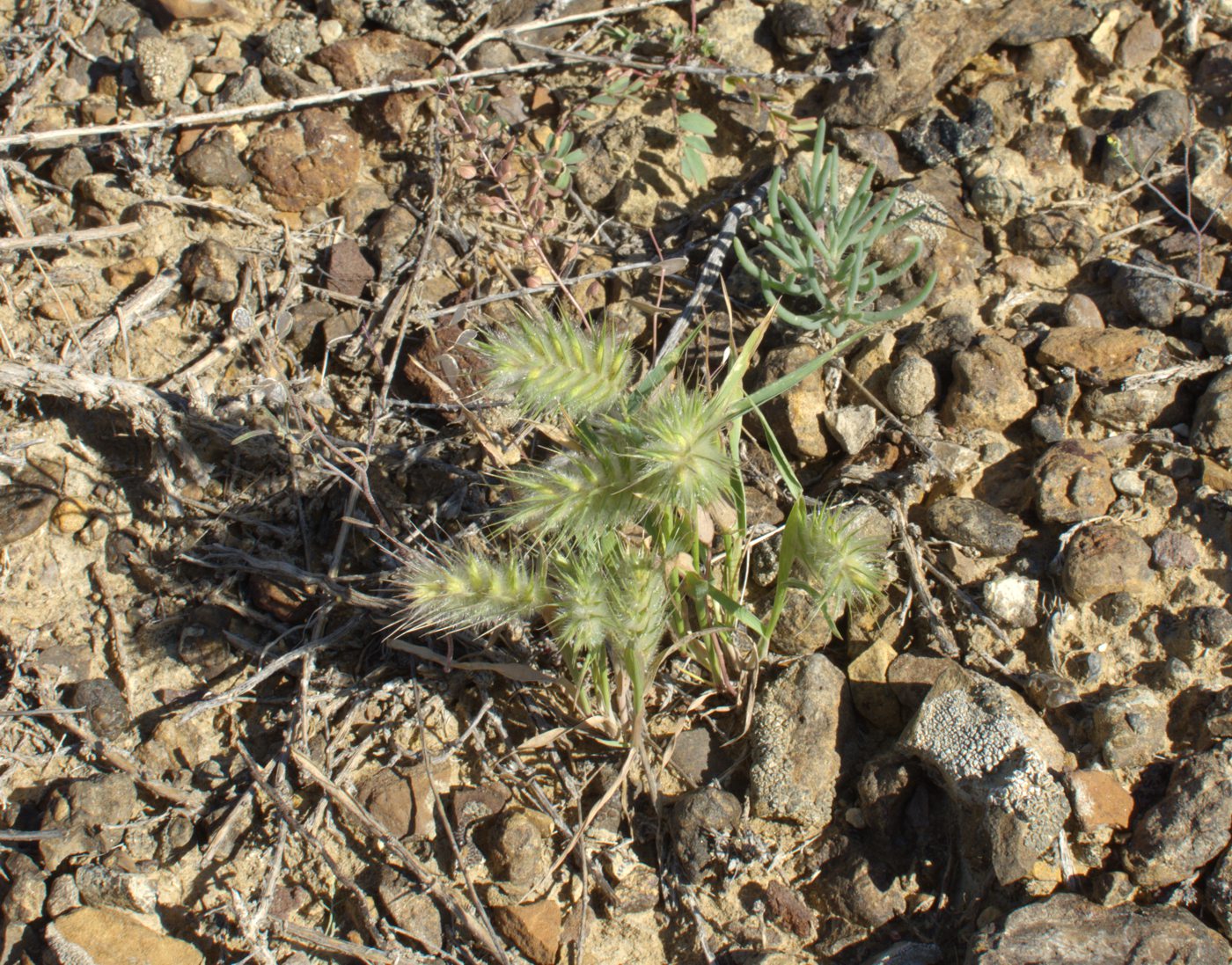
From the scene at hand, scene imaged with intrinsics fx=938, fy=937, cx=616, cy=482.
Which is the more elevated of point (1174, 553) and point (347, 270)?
point (347, 270)

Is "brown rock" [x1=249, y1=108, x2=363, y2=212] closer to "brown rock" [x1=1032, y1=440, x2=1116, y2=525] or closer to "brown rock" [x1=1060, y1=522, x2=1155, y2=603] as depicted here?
"brown rock" [x1=1032, y1=440, x2=1116, y2=525]

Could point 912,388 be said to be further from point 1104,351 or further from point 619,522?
point 619,522

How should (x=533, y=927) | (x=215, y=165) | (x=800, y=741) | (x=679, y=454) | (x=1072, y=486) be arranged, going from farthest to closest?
(x=215, y=165) → (x=1072, y=486) → (x=800, y=741) → (x=533, y=927) → (x=679, y=454)

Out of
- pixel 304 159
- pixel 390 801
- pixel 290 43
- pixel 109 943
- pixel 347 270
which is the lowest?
pixel 109 943

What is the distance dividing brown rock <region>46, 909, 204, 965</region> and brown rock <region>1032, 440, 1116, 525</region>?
6.95 feet

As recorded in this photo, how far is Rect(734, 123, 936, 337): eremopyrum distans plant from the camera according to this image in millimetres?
2264

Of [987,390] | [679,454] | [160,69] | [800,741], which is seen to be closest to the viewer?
[679,454]

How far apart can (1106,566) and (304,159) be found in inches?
94.9

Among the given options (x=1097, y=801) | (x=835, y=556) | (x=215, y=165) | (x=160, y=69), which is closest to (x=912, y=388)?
(x=835, y=556)

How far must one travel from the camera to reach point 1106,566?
206 centimetres

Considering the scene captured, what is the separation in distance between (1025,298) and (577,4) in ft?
5.46

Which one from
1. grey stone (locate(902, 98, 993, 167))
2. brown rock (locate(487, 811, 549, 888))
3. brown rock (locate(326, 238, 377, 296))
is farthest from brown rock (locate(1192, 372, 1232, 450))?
brown rock (locate(326, 238, 377, 296))

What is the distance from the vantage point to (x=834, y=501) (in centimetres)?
231

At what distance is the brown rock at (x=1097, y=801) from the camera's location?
71.1 inches
